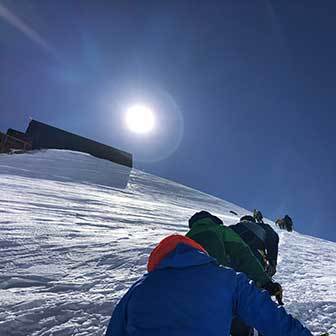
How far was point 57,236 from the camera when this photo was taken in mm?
7355

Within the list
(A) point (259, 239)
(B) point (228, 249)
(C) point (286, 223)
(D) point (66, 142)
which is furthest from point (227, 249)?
(D) point (66, 142)

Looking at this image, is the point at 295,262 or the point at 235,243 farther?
the point at 295,262

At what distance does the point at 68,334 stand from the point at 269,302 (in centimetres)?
212

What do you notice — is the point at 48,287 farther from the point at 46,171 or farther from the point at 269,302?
the point at 46,171

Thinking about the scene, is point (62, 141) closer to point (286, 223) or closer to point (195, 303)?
point (286, 223)

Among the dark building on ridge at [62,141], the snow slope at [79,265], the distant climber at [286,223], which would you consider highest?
the dark building on ridge at [62,141]

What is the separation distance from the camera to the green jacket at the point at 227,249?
11.5 ft

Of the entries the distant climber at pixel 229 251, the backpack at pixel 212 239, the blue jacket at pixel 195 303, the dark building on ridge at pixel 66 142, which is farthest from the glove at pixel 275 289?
the dark building on ridge at pixel 66 142

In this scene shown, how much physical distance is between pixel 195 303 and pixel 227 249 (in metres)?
1.54

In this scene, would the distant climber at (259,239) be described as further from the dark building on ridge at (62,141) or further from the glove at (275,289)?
the dark building on ridge at (62,141)

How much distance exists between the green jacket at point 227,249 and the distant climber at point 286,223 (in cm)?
1668

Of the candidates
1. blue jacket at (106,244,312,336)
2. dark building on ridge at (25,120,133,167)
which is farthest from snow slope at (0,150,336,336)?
dark building on ridge at (25,120,133,167)

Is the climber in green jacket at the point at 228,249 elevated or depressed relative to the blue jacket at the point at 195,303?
elevated

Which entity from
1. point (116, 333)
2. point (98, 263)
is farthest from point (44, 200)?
point (116, 333)
